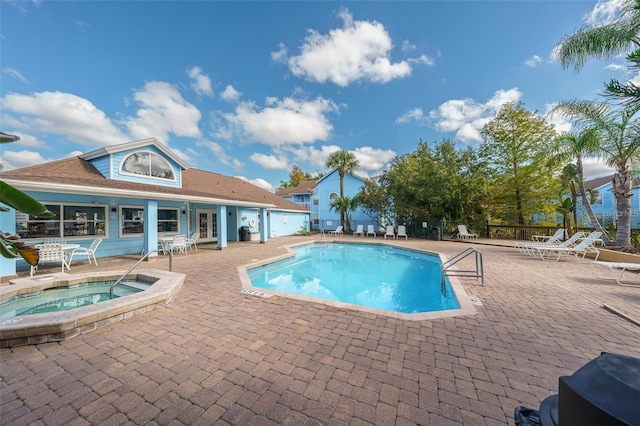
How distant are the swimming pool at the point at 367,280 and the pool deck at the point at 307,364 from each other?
1.03 meters

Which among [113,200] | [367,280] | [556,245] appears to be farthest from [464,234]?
[113,200]

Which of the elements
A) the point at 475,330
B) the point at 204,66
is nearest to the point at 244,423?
the point at 475,330

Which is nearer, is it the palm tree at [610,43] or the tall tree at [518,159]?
the palm tree at [610,43]

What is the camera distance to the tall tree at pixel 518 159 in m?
17.3

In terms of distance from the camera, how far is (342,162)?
23453 mm

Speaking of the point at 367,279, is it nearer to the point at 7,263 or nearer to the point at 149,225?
the point at 149,225

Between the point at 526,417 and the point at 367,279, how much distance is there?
763 centimetres

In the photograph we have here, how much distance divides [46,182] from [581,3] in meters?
18.0

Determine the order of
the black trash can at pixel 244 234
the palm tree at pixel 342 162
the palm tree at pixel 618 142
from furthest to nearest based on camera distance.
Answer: the palm tree at pixel 342 162, the black trash can at pixel 244 234, the palm tree at pixel 618 142

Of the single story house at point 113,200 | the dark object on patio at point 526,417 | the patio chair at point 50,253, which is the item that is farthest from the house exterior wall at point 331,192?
the dark object on patio at point 526,417

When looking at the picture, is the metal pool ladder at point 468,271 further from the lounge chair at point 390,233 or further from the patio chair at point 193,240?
the lounge chair at point 390,233

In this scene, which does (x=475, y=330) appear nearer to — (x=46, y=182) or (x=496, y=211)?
(x=46, y=182)

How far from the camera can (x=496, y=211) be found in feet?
60.7

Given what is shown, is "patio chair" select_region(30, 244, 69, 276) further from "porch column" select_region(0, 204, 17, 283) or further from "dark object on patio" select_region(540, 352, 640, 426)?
"dark object on patio" select_region(540, 352, 640, 426)
